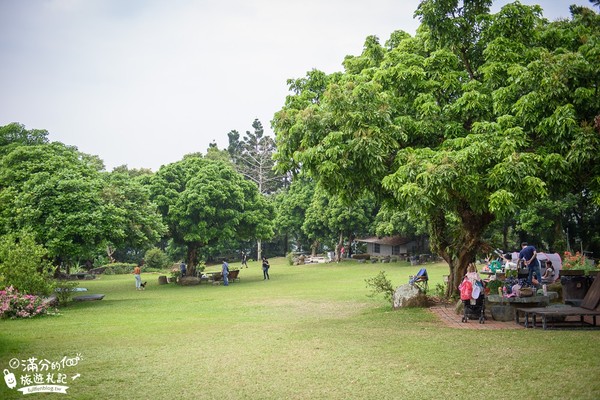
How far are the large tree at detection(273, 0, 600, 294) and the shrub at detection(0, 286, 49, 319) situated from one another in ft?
32.6

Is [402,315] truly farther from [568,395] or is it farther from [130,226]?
[130,226]

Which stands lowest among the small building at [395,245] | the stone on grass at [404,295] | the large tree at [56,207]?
the stone on grass at [404,295]

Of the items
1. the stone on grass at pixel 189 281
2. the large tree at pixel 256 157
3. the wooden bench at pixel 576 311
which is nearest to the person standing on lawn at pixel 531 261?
the wooden bench at pixel 576 311

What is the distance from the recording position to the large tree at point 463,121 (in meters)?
12.5

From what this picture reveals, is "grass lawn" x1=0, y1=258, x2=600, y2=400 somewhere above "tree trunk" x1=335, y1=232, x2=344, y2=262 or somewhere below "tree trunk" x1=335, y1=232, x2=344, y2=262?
below

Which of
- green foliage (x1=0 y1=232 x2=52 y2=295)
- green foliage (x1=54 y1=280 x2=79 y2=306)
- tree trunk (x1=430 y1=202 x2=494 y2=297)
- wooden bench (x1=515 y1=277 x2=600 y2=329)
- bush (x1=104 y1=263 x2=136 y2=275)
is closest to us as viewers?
wooden bench (x1=515 y1=277 x2=600 y2=329)

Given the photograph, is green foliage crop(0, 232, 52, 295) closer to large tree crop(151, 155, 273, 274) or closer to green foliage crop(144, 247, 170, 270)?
large tree crop(151, 155, 273, 274)

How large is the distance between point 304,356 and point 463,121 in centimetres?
895

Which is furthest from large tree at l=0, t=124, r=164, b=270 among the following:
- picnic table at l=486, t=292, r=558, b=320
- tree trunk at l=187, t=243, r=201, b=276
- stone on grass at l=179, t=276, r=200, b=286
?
picnic table at l=486, t=292, r=558, b=320

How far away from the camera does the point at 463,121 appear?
49.8 ft

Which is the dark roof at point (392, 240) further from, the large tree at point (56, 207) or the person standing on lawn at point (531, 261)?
the person standing on lawn at point (531, 261)

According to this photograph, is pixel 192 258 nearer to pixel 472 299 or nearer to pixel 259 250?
pixel 472 299

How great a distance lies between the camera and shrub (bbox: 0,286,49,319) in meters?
16.8

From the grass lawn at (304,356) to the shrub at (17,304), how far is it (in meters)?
0.93
